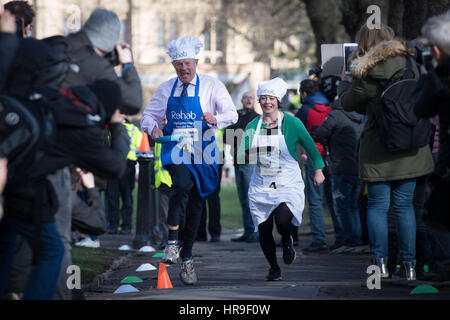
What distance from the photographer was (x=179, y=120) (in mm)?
9047

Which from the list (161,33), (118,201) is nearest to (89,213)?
(118,201)

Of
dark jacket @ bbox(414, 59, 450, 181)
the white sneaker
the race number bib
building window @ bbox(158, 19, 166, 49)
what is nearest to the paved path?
the white sneaker

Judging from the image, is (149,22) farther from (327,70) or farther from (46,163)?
(46,163)

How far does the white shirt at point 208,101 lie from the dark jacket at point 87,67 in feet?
9.77

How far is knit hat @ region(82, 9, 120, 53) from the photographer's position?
586cm

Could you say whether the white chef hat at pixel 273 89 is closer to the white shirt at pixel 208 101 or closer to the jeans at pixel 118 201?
the white shirt at pixel 208 101

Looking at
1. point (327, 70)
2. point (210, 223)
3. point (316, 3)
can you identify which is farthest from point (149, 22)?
point (327, 70)

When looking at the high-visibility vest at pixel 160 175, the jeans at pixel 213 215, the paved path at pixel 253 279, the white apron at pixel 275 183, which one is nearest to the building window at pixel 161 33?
the jeans at pixel 213 215

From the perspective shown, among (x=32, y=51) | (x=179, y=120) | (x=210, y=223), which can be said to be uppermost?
(x=32, y=51)

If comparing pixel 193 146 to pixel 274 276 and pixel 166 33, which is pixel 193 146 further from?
pixel 166 33

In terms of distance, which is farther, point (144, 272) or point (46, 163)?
point (144, 272)

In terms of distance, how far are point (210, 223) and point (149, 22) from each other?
4282 centimetres

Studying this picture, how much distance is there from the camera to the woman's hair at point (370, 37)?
7828mm
